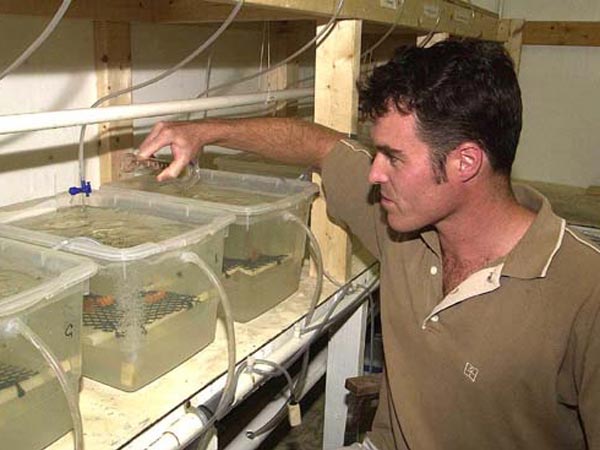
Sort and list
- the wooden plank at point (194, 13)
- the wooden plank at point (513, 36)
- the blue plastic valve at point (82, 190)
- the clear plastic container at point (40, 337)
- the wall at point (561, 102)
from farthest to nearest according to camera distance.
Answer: the wall at point (561, 102), the wooden plank at point (513, 36), the wooden plank at point (194, 13), the blue plastic valve at point (82, 190), the clear plastic container at point (40, 337)

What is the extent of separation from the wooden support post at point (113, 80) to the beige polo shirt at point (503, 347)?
32.8 inches

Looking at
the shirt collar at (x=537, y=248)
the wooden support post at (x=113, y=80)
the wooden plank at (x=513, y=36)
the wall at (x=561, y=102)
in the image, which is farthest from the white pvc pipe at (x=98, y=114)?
the wall at (x=561, y=102)

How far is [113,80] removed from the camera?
1.58 m

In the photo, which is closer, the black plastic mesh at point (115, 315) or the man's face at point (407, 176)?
the black plastic mesh at point (115, 315)

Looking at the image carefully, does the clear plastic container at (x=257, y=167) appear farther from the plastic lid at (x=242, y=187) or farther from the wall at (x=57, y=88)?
the wall at (x=57, y=88)

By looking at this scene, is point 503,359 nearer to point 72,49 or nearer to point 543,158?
point 72,49

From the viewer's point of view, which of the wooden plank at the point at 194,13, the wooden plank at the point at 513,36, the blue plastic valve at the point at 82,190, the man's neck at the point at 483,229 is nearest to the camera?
the man's neck at the point at 483,229

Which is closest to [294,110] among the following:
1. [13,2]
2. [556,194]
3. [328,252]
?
[328,252]

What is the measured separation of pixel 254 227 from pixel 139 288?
0.35 meters

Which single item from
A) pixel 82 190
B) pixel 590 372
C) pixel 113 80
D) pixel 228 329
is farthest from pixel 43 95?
pixel 590 372

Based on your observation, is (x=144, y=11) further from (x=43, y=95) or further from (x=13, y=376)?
(x=13, y=376)

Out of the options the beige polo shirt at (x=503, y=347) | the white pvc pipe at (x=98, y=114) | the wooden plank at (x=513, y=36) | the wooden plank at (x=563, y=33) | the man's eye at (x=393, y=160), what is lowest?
the beige polo shirt at (x=503, y=347)

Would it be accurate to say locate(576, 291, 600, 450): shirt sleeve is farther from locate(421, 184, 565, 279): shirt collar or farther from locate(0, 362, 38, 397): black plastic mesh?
locate(0, 362, 38, 397): black plastic mesh

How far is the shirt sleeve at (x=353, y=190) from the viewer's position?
1.41m
